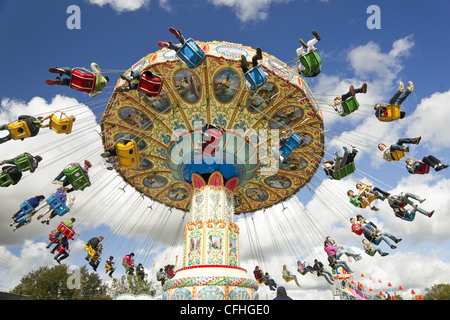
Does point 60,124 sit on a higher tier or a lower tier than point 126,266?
higher

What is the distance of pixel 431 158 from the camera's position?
9242 mm

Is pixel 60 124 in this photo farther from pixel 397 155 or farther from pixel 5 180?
pixel 397 155

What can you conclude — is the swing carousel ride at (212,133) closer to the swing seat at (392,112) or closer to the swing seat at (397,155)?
the swing seat at (392,112)

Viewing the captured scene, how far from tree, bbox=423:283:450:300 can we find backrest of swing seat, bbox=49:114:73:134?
61316 millimetres

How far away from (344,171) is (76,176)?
9580 millimetres

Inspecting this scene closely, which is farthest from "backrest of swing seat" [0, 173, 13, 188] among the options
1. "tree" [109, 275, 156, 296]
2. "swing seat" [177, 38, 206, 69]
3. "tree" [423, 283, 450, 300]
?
"tree" [423, 283, 450, 300]

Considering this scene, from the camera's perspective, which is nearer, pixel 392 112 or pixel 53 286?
pixel 392 112

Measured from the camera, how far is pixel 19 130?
873 cm

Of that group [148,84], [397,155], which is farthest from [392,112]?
[148,84]

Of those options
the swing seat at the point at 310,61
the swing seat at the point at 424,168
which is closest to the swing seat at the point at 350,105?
the swing seat at the point at 310,61

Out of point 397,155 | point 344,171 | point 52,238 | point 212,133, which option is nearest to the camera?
point 397,155

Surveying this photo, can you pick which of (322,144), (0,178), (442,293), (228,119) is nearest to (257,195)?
(322,144)

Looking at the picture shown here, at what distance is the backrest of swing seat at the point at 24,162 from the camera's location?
9430 mm

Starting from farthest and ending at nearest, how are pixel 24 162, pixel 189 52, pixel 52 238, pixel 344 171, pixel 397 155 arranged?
pixel 52 238 < pixel 344 171 < pixel 397 155 < pixel 24 162 < pixel 189 52
